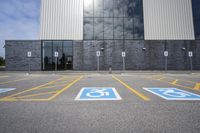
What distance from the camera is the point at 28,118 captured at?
9.71 ft

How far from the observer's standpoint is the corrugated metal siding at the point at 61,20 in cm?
2678

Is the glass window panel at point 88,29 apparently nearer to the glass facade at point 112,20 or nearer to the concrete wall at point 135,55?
the glass facade at point 112,20

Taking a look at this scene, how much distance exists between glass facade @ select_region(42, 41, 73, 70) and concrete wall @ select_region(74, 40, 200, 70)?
4.29ft

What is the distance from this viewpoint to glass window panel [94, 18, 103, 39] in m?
27.7

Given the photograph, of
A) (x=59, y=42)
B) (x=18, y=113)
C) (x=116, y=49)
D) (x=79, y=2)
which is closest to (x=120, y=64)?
(x=116, y=49)

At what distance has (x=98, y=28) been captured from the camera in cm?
2786

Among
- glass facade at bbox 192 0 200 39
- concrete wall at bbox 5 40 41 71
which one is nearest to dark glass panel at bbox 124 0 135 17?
glass facade at bbox 192 0 200 39

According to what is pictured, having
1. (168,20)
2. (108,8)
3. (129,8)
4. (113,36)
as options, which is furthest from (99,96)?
(168,20)

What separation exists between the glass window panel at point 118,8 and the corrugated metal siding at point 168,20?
191 inches

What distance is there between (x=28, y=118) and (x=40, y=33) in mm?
27368

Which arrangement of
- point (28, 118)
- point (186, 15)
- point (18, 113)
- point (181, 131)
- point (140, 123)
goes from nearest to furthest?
1. point (181, 131)
2. point (140, 123)
3. point (28, 118)
4. point (18, 113)
5. point (186, 15)

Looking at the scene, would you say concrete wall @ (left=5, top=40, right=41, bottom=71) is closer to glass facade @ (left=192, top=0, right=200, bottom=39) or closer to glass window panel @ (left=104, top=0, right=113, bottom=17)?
glass window panel @ (left=104, top=0, right=113, bottom=17)

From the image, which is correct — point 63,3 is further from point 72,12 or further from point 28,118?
point 28,118

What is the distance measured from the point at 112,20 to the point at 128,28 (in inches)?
148
